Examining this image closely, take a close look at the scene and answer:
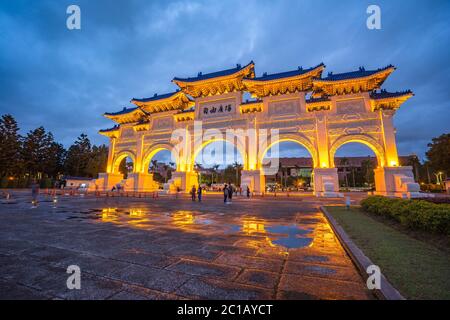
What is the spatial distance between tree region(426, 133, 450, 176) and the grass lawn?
111 feet

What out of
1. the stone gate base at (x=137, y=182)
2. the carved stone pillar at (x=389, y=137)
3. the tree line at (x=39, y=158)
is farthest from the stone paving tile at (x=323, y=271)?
the tree line at (x=39, y=158)

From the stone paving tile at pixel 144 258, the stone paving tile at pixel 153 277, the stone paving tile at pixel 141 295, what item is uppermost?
the stone paving tile at pixel 141 295

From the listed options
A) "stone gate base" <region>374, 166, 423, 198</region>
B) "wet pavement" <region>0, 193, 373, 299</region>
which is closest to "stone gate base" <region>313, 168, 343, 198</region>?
"stone gate base" <region>374, 166, 423, 198</region>

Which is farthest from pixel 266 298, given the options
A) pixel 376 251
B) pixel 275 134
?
pixel 275 134

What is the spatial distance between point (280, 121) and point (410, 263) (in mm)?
20092

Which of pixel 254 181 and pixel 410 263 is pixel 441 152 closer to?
pixel 254 181

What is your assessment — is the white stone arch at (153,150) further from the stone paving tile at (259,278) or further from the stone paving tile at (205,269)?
the stone paving tile at (259,278)

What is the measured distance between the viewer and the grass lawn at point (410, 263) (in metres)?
2.17

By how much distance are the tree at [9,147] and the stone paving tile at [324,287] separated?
52.3m

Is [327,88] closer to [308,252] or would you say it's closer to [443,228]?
[443,228]

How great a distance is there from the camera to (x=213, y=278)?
2.63m

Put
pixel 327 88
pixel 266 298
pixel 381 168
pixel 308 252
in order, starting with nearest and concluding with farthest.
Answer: pixel 266 298 → pixel 308 252 → pixel 381 168 → pixel 327 88

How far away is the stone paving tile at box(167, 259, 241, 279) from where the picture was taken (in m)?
2.75
